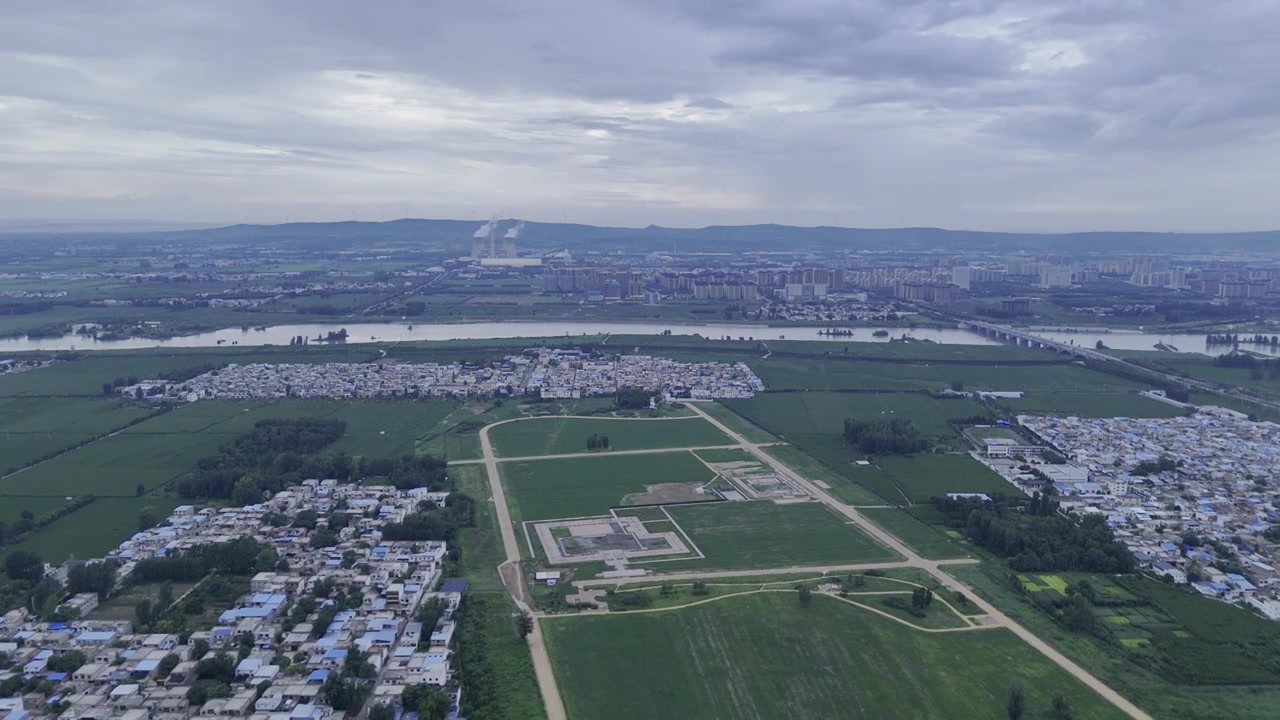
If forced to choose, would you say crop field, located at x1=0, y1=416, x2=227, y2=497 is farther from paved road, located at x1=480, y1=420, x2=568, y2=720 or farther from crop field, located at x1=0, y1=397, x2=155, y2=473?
paved road, located at x1=480, y1=420, x2=568, y2=720

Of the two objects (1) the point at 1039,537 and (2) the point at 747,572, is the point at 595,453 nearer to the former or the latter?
(2) the point at 747,572

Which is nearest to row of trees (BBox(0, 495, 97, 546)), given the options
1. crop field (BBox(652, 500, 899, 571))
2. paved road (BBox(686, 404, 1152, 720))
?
crop field (BBox(652, 500, 899, 571))

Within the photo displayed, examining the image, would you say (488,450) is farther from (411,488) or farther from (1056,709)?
(1056,709)

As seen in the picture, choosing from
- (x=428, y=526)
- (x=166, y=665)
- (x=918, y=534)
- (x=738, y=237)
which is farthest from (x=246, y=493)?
(x=738, y=237)

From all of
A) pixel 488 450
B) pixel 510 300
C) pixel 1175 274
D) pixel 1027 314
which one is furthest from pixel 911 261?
pixel 488 450

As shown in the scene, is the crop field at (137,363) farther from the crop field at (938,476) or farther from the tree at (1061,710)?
the tree at (1061,710)

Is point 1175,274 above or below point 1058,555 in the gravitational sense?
above
